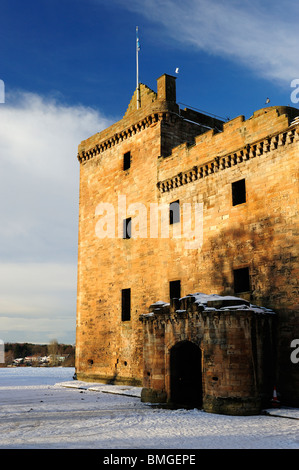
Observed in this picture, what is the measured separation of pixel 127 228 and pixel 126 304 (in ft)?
13.6

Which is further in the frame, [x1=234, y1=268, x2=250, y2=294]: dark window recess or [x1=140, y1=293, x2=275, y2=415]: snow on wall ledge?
[x1=234, y1=268, x2=250, y2=294]: dark window recess

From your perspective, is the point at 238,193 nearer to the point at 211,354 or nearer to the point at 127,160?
the point at 211,354

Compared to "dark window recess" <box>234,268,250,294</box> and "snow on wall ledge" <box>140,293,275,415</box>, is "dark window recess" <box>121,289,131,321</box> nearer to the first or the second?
"snow on wall ledge" <box>140,293,275,415</box>

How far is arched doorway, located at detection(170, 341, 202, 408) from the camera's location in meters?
16.0

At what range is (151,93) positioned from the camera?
25.1 m

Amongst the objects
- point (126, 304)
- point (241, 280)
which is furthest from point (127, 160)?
point (241, 280)

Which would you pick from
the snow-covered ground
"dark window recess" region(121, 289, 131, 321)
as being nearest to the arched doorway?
the snow-covered ground

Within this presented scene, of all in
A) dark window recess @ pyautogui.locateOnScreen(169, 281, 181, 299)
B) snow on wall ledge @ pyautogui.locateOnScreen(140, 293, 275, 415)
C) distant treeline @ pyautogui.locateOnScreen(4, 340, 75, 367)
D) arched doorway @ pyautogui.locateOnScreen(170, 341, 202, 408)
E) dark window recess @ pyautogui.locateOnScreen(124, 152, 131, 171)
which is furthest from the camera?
distant treeline @ pyautogui.locateOnScreen(4, 340, 75, 367)

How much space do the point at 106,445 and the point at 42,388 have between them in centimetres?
1499

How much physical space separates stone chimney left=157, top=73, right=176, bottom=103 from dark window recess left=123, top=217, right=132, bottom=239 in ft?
22.4

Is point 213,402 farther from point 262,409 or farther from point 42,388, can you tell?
point 42,388

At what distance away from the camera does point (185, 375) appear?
16.5 metres

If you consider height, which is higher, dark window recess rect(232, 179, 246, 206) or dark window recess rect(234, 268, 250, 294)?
dark window recess rect(232, 179, 246, 206)
